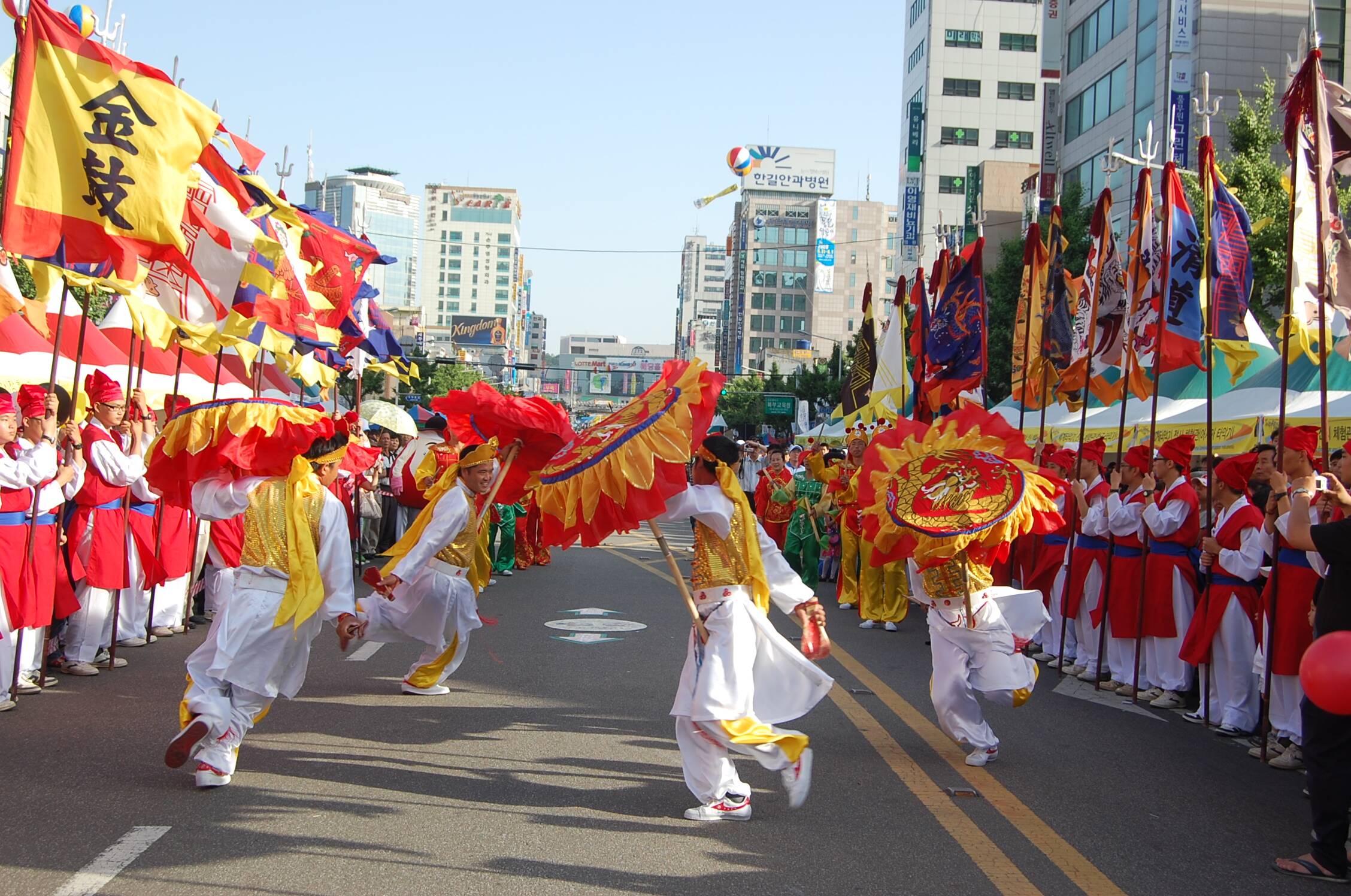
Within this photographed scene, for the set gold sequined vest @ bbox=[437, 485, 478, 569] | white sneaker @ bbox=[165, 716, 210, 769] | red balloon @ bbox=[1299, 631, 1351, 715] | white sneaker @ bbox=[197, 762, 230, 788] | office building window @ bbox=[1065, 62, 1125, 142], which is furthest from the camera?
office building window @ bbox=[1065, 62, 1125, 142]

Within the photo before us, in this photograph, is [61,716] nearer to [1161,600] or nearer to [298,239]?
[298,239]

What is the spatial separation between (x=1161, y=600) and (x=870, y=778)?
4008 millimetres

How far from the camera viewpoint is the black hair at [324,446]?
252 inches

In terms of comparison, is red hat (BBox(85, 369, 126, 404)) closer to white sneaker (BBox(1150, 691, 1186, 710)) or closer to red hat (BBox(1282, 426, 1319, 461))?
red hat (BBox(1282, 426, 1319, 461))

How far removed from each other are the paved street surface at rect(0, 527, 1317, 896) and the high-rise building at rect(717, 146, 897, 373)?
10525cm

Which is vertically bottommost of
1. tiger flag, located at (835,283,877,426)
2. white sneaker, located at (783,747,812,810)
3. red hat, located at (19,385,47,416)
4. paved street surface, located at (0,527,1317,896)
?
paved street surface, located at (0,527,1317,896)

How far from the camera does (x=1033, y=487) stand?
7.39 metres

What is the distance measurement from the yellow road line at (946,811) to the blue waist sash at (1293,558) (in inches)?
102

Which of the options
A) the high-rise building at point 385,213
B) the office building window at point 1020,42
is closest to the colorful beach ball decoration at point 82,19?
the office building window at point 1020,42

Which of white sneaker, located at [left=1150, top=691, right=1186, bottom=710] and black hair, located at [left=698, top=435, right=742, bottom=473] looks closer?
black hair, located at [left=698, top=435, right=742, bottom=473]

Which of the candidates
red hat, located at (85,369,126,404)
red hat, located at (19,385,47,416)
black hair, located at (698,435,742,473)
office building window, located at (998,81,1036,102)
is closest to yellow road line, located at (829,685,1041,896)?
black hair, located at (698,435,742,473)

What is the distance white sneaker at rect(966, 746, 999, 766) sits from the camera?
668 cm

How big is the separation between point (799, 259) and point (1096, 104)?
3540 inches

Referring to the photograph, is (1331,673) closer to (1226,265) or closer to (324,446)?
(324,446)
